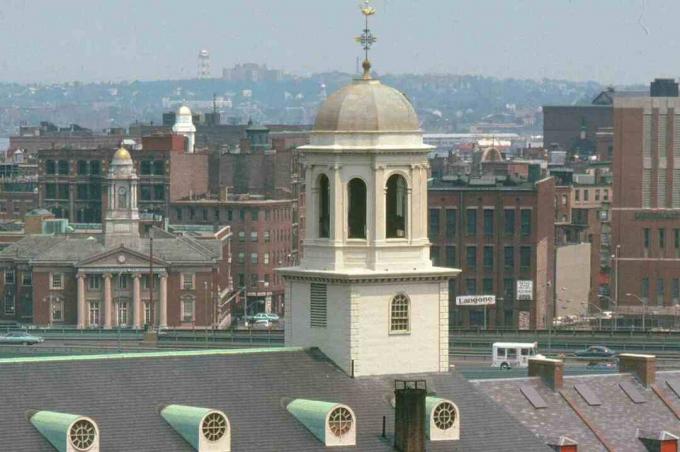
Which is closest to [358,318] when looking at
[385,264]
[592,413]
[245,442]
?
[385,264]

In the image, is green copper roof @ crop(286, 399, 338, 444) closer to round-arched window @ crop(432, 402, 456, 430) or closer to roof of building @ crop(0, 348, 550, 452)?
roof of building @ crop(0, 348, 550, 452)

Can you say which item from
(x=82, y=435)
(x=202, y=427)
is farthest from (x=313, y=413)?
(x=82, y=435)

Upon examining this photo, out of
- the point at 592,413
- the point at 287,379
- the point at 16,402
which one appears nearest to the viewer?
the point at 16,402

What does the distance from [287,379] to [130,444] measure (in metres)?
6.40

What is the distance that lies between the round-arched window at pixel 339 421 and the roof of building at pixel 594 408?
40.8 feet

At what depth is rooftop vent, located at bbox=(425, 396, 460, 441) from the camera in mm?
74625

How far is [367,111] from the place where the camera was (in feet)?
257

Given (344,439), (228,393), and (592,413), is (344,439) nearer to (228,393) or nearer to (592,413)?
(228,393)

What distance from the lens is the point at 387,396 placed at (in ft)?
251

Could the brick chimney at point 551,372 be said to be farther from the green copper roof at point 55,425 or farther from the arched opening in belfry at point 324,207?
the green copper roof at point 55,425

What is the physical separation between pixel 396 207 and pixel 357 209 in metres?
0.97

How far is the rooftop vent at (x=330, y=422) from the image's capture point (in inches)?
2872

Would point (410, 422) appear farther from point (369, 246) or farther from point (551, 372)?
point (551, 372)

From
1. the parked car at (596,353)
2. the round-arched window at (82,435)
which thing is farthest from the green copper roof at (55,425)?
the parked car at (596,353)
